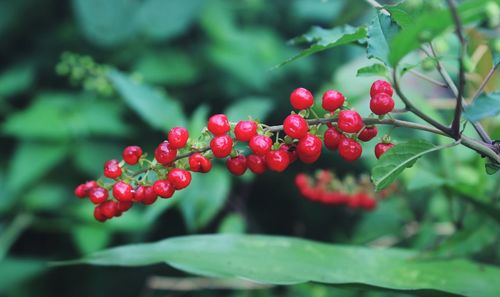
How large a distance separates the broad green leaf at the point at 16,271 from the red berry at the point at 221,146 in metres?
1.19

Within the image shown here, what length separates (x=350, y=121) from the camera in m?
0.68

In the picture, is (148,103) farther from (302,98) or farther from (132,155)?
(302,98)

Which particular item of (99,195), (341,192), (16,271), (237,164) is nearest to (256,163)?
(237,164)

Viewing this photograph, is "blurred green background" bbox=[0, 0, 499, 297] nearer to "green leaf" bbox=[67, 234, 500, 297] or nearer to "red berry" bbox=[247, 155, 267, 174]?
"green leaf" bbox=[67, 234, 500, 297]

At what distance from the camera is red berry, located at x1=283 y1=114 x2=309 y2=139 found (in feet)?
2.30

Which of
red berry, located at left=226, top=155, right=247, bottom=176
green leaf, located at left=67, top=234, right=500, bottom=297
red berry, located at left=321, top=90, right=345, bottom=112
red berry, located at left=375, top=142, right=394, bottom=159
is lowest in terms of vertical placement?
Answer: green leaf, located at left=67, top=234, right=500, bottom=297

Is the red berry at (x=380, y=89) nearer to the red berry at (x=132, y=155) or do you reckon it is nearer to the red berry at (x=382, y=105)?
the red berry at (x=382, y=105)

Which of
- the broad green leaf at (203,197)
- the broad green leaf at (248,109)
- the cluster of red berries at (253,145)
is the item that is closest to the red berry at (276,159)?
the cluster of red berries at (253,145)

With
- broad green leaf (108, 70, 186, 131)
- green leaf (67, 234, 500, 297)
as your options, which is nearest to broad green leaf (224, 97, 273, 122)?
broad green leaf (108, 70, 186, 131)

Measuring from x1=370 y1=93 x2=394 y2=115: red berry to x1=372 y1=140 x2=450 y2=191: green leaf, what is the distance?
0.05 meters

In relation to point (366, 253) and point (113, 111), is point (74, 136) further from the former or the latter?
point (366, 253)

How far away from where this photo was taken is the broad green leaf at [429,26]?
0.53 metres

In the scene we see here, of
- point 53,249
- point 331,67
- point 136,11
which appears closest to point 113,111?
point 136,11

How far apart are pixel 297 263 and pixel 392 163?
14.1 inches
